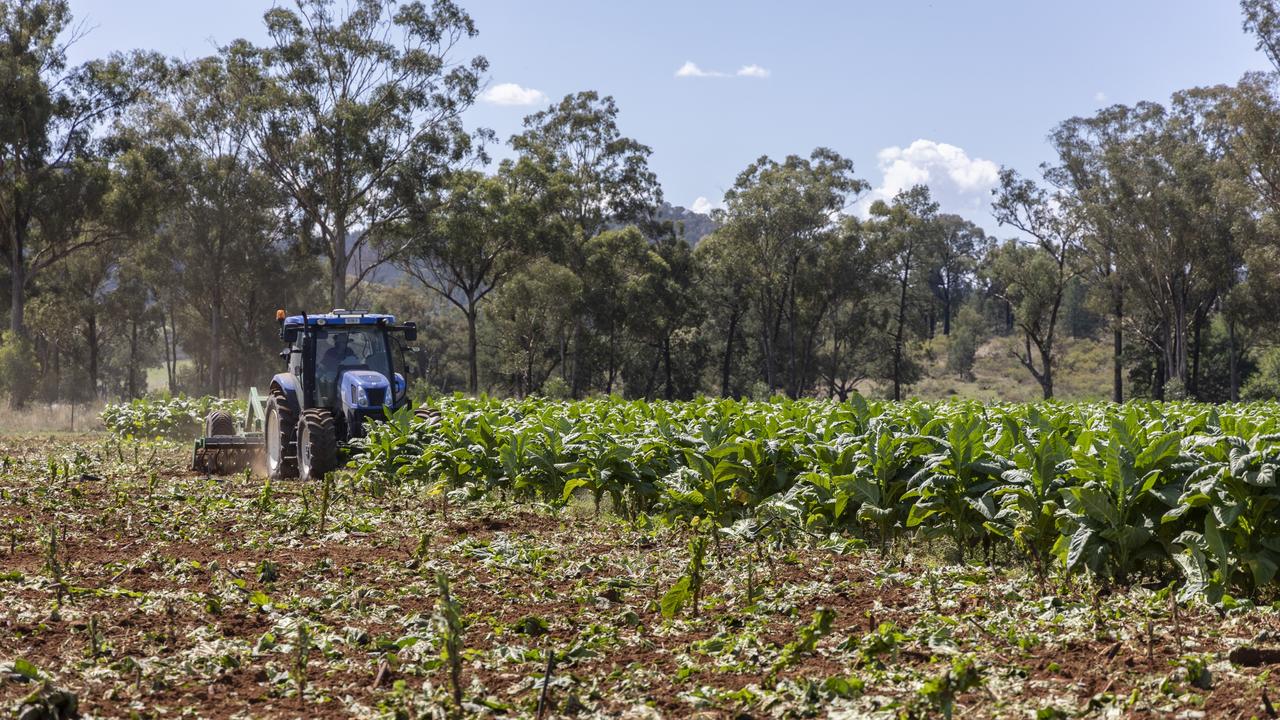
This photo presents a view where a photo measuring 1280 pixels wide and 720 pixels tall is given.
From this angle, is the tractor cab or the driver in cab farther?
the driver in cab

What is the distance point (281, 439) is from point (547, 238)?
31.2 meters

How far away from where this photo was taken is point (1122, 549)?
638 cm

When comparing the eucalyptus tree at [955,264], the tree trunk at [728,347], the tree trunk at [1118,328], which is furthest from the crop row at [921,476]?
the eucalyptus tree at [955,264]

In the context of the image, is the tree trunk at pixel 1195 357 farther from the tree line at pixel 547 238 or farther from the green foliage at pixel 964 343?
the green foliage at pixel 964 343

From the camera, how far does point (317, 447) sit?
12.8 meters

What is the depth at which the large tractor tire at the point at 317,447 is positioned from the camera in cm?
1280

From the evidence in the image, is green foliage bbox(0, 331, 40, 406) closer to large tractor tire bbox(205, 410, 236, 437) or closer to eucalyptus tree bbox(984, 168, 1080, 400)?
large tractor tire bbox(205, 410, 236, 437)

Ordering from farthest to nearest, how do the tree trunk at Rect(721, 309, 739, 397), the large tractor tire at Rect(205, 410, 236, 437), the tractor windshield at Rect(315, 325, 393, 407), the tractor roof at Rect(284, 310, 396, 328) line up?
the tree trunk at Rect(721, 309, 739, 397) < the large tractor tire at Rect(205, 410, 236, 437) < the tractor windshield at Rect(315, 325, 393, 407) < the tractor roof at Rect(284, 310, 396, 328)

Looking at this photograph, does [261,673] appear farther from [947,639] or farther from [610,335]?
[610,335]

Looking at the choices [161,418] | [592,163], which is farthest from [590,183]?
[161,418]

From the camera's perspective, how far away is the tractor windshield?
47.9 feet

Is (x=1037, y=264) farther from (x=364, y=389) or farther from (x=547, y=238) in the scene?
(x=364, y=389)

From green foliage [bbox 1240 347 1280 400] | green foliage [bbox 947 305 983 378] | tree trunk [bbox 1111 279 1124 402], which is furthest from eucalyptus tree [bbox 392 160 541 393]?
green foliage [bbox 947 305 983 378]

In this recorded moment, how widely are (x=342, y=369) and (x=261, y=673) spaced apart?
9.90 m
